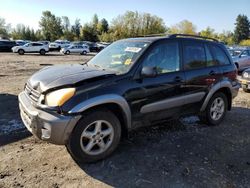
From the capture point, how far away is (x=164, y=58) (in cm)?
456

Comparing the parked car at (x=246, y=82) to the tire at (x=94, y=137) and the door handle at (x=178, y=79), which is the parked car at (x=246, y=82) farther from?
the tire at (x=94, y=137)

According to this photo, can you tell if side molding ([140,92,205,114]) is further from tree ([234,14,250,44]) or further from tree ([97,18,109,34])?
tree ([234,14,250,44])

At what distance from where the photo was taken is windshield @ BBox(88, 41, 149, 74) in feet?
13.9

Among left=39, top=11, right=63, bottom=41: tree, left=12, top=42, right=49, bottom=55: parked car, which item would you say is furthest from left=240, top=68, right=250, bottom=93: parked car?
left=39, top=11, right=63, bottom=41: tree

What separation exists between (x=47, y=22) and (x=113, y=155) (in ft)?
292

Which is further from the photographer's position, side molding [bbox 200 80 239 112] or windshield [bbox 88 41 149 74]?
side molding [bbox 200 80 239 112]

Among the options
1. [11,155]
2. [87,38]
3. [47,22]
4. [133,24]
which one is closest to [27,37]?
[47,22]

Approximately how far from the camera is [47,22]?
8625cm

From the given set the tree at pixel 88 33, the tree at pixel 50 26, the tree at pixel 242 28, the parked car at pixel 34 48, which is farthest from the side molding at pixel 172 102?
the tree at pixel 242 28

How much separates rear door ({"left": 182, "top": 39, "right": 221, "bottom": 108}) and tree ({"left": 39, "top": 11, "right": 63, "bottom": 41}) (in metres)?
84.0

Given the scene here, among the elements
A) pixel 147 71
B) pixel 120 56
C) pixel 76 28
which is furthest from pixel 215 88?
pixel 76 28

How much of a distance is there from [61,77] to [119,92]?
33.9 inches

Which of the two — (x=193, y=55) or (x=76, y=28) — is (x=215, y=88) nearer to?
(x=193, y=55)

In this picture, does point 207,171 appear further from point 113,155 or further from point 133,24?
point 133,24
